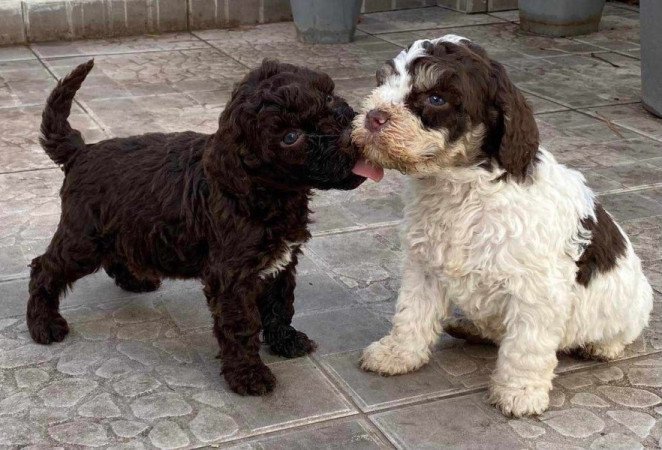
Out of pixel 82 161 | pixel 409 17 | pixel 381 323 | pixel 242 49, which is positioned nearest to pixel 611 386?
pixel 381 323

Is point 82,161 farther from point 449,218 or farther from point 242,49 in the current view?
point 242,49

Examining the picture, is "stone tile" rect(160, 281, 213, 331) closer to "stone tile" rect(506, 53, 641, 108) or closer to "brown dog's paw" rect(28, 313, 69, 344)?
"brown dog's paw" rect(28, 313, 69, 344)

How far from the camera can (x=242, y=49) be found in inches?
409

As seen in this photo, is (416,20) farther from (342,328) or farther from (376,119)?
(376,119)

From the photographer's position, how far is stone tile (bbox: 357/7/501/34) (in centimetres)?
1147

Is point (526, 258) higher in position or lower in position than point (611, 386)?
higher

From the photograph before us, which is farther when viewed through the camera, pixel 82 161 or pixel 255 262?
pixel 82 161

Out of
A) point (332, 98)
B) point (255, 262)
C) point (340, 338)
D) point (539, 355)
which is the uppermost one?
point (332, 98)

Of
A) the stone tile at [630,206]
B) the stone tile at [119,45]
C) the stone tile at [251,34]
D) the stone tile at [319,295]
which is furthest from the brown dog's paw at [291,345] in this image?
the stone tile at [251,34]

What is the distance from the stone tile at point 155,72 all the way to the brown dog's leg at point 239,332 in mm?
4795

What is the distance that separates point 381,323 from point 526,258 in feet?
3.97

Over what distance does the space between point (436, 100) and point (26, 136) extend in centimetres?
477

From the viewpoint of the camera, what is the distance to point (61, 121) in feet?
15.5

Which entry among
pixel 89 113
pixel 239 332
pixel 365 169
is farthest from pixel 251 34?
pixel 365 169
